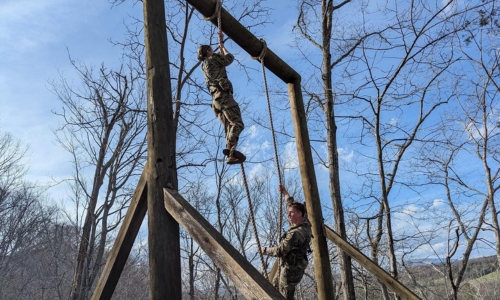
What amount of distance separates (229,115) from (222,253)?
1348 millimetres

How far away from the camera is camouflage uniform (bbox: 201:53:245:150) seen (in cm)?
296

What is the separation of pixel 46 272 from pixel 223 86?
29.4 metres

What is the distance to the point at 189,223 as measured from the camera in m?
2.14

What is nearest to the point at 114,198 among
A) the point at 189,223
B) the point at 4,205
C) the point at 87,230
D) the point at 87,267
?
the point at 87,230

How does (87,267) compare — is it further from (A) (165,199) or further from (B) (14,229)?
(B) (14,229)

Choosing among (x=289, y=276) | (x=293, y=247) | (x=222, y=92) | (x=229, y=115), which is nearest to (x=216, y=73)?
(x=222, y=92)

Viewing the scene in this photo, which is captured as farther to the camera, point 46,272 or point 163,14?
point 46,272

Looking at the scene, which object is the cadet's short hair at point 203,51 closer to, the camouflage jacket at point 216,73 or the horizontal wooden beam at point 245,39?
the camouflage jacket at point 216,73

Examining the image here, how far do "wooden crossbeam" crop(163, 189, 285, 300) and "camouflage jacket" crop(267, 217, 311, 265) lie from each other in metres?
1.22

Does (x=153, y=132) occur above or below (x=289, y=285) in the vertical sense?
above

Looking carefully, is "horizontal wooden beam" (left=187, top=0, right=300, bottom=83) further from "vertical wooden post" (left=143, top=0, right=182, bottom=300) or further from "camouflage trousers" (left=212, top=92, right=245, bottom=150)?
"camouflage trousers" (left=212, top=92, right=245, bottom=150)

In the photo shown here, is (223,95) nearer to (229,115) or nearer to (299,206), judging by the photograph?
(229,115)

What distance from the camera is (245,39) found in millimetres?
3512

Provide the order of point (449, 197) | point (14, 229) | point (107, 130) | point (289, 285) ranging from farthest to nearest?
1. point (14, 229)
2. point (449, 197)
3. point (107, 130)
4. point (289, 285)
